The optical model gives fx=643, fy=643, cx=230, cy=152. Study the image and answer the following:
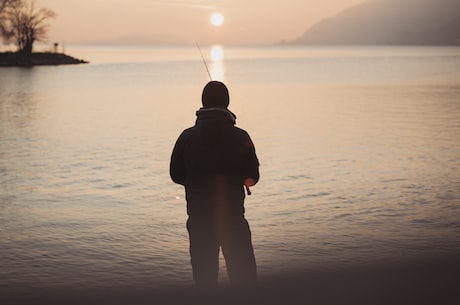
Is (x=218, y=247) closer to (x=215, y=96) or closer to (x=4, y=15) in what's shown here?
(x=215, y=96)

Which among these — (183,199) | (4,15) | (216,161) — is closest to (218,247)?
(216,161)

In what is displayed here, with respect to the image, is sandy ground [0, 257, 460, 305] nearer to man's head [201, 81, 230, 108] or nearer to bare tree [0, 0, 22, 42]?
man's head [201, 81, 230, 108]

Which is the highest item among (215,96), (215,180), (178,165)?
(215,96)

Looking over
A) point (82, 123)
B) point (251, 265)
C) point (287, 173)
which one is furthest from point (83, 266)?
point (82, 123)

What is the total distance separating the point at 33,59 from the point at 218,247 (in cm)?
9221

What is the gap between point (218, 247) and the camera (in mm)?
4637

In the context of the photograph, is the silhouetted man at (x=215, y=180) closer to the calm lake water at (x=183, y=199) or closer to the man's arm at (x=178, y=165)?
the man's arm at (x=178, y=165)

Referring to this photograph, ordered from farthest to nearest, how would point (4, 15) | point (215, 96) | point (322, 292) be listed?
1. point (4, 15)
2. point (322, 292)
3. point (215, 96)

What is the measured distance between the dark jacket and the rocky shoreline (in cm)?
8506

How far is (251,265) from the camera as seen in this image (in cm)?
468

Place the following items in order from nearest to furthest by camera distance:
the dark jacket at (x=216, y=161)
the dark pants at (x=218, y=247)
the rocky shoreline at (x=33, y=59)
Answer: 1. the dark jacket at (x=216, y=161)
2. the dark pants at (x=218, y=247)
3. the rocky shoreline at (x=33, y=59)

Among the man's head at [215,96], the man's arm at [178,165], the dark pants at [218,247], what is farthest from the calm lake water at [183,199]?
the man's head at [215,96]

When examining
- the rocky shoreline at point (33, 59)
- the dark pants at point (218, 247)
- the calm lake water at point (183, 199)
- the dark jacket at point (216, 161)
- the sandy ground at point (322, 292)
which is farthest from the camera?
the rocky shoreline at point (33, 59)

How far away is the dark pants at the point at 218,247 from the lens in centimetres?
454
